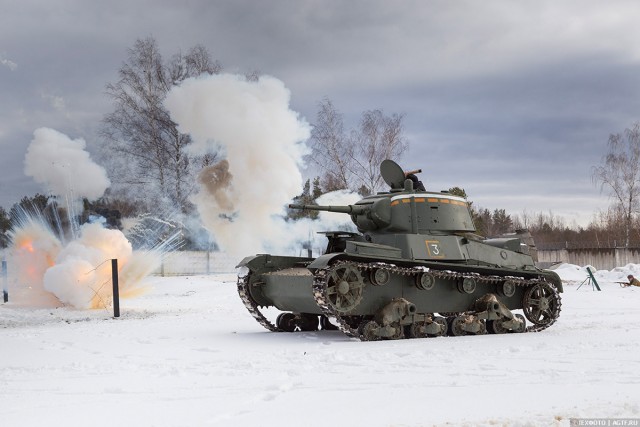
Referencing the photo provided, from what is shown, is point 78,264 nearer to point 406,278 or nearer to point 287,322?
point 287,322

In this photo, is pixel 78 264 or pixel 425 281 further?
pixel 78 264

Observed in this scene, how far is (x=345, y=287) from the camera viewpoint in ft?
40.2

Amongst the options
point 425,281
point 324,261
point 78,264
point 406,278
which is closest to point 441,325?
point 425,281

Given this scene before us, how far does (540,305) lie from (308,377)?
7.95 meters

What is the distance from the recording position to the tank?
492 inches

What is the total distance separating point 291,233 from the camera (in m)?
22.0

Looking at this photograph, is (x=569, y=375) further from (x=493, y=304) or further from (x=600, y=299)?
(x=600, y=299)

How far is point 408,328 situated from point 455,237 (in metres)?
2.16

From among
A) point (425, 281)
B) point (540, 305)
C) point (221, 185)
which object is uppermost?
point (221, 185)

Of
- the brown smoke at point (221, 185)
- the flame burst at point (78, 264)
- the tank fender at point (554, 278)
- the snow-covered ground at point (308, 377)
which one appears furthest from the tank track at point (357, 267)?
the flame burst at point (78, 264)

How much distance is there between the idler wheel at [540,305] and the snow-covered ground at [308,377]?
61 cm

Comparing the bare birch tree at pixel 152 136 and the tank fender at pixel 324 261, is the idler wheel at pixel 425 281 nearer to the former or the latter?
→ the tank fender at pixel 324 261

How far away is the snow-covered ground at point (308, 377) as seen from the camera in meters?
6.58

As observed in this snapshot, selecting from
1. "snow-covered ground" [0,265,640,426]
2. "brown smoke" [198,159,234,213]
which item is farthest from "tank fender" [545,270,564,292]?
"brown smoke" [198,159,234,213]
